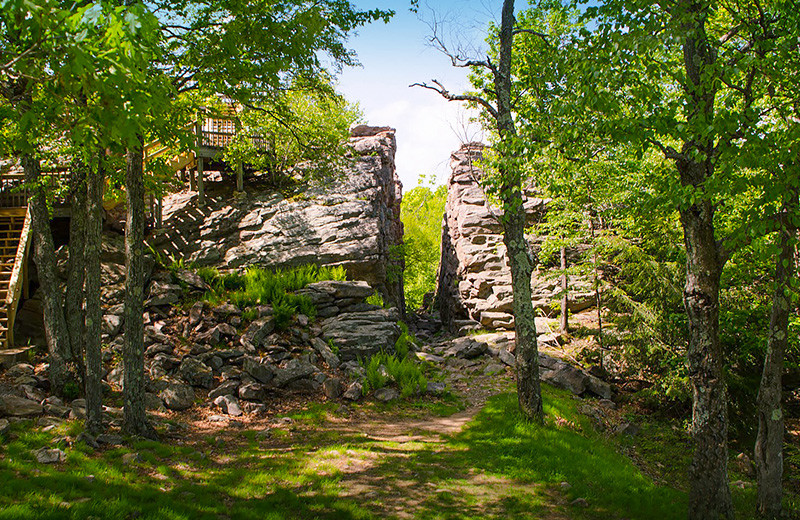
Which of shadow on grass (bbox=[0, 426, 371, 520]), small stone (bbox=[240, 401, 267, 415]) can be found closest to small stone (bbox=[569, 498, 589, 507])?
shadow on grass (bbox=[0, 426, 371, 520])

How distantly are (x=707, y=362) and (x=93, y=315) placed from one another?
9994 mm

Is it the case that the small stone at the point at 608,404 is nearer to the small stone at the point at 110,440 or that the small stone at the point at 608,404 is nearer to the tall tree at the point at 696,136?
the tall tree at the point at 696,136

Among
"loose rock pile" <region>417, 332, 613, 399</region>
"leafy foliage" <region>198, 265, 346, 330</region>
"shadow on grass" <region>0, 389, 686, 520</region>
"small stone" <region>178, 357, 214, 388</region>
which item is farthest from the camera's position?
"leafy foliage" <region>198, 265, 346, 330</region>

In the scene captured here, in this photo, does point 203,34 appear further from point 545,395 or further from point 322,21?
point 545,395

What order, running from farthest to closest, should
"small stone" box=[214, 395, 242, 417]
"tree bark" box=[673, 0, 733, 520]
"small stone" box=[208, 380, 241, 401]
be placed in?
1. "small stone" box=[208, 380, 241, 401]
2. "small stone" box=[214, 395, 242, 417]
3. "tree bark" box=[673, 0, 733, 520]

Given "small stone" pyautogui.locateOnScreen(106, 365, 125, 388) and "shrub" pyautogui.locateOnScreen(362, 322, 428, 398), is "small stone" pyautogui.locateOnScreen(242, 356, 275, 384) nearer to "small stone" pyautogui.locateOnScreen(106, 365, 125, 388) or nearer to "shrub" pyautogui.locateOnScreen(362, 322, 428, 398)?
"shrub" pyautogui.locateOnScreen(362, 322, 428, 398)

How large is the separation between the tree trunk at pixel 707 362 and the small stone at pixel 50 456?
8915 mm

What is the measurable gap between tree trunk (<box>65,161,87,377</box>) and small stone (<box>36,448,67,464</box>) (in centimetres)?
410

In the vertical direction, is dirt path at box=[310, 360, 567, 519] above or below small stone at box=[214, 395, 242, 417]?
below

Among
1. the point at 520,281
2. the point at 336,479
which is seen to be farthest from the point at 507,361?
the point at 336,479

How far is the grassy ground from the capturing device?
5.97 metres

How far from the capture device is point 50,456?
673cm

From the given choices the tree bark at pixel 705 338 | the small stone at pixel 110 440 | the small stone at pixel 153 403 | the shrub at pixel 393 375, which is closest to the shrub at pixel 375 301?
the shrub at pixel 393 375

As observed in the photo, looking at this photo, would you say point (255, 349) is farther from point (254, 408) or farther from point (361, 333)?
point (361, 333)
